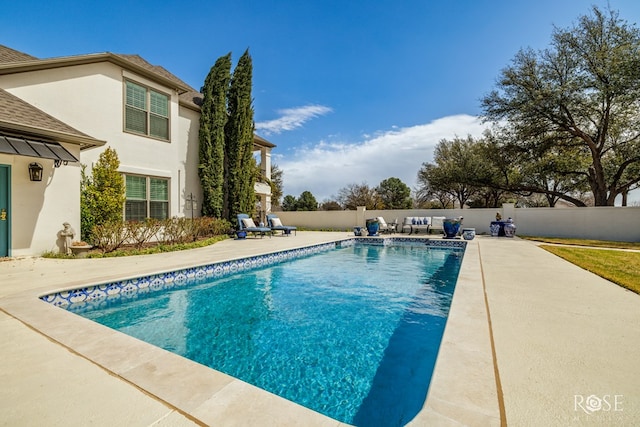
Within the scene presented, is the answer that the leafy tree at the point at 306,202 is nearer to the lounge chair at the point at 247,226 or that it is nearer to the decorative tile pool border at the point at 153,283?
the lounge chair at the point at 247,226

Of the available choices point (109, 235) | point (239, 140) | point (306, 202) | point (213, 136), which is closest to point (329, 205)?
point (306, 202)

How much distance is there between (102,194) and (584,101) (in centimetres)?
2545

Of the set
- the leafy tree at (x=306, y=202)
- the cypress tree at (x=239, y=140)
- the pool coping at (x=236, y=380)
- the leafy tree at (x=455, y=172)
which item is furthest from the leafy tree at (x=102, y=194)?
the leafy tree at (x=306, y=202)

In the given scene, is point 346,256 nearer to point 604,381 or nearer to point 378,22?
point 604,381

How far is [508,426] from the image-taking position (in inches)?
63.5

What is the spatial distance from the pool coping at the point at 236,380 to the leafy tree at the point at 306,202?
3375cm

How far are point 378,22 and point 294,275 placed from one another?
37.5 feet

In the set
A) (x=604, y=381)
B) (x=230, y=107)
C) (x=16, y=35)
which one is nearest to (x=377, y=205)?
(x=230, y=107)

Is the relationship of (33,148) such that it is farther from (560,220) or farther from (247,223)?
(560,220)

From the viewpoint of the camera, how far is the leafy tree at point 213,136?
45.2ft

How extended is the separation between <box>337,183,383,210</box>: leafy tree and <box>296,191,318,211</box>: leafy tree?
12.4 feet

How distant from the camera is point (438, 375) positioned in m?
2.11

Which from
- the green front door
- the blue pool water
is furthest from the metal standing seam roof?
the blue pool water

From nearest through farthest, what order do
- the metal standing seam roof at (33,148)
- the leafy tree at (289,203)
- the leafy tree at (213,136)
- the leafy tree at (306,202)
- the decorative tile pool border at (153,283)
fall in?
1. the decorative tile pool border at (153,283)
2. the metal standing seam roof at (33,148)
3. the leafy tree at (213,136)
4. the leafy tree at (306,202)
5. the leafy tree at (289,203)
